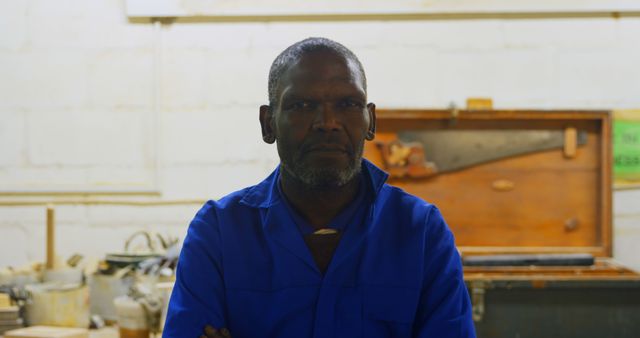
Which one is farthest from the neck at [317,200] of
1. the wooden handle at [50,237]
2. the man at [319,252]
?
the wooden handle at [50,237]

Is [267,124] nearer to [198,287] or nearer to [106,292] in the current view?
[198,287]

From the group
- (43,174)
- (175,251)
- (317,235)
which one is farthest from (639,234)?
(43,174)

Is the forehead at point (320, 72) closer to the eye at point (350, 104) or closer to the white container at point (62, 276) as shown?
the eye at point (350, 104)

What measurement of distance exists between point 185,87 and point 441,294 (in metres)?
2.31

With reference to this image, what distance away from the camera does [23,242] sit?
11.7 feet

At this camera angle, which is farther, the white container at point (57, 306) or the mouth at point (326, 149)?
the white container at point (57, 306)

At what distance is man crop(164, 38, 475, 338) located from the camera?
4.90 feet

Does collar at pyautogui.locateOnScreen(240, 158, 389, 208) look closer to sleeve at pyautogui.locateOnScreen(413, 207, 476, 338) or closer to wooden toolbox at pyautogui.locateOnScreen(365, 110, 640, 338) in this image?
sleeve at pyautogui.locateOnScreen(413, 207, 476, 338)

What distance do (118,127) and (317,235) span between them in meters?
2.22

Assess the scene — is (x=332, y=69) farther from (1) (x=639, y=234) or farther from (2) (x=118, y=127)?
(1) (x=639, y=234)

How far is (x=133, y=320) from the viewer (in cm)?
275

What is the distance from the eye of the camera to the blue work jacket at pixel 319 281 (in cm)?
149

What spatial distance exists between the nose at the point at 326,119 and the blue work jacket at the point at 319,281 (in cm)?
23

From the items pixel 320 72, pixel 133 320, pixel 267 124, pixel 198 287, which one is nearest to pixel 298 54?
pixel 320 72
